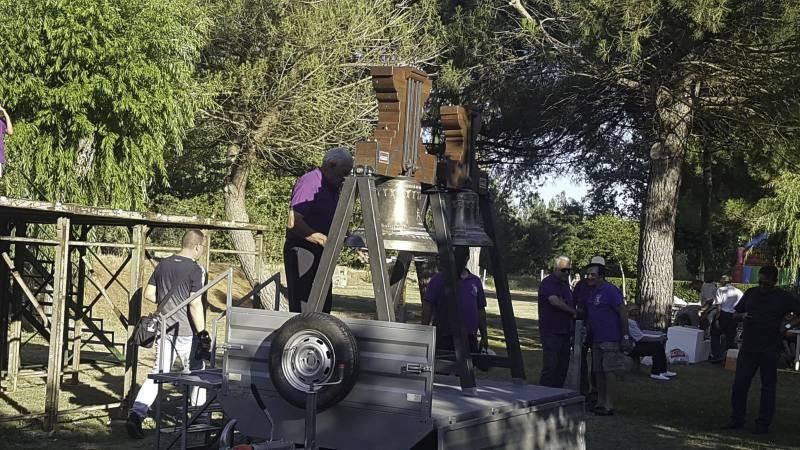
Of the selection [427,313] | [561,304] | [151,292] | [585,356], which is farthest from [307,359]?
[585,356]

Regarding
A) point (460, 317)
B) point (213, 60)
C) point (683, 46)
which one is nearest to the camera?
point (460, 317)

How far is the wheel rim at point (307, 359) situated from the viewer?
5.57 m

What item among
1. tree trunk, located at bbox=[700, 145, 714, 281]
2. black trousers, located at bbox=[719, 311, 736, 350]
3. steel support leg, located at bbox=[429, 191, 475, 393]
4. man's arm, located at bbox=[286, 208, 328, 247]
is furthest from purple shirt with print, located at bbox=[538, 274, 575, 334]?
tree trunk, located at bbox=[700, 145, 714, 281]

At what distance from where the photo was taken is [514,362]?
7.22m

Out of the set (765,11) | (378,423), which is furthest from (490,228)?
(765,11)

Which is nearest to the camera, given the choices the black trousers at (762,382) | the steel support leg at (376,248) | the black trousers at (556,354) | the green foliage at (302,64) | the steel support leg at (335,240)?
the steel support leg at (376,248)

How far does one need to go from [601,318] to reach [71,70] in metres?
9.41

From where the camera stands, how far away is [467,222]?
7.00m

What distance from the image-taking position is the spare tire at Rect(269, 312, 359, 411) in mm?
5496

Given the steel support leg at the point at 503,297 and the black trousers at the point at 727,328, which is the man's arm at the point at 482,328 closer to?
the steel support leg at the point at 503,297

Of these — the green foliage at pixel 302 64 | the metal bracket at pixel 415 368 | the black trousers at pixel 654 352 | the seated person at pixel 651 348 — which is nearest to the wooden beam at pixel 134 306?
the metal bracket at pixel 415 368

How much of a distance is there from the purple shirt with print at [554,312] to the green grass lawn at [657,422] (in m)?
1.09

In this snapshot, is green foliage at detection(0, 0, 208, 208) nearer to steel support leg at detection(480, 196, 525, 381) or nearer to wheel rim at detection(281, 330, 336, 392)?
steel support leg at detection(480, 196, 525, 381)

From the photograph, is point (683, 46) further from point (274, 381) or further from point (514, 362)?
point (274, 381)
